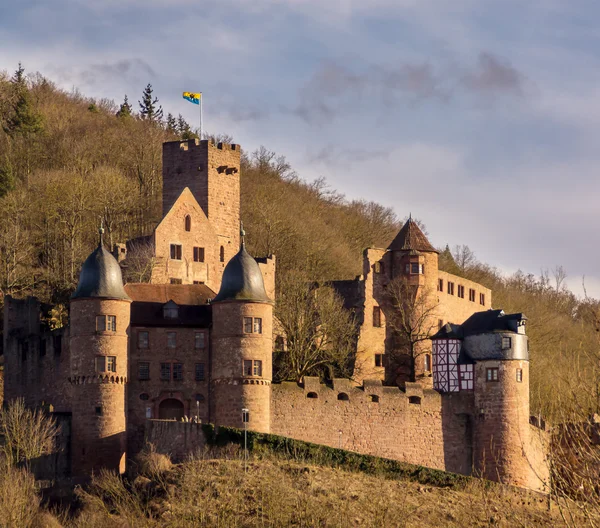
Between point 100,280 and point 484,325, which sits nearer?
point 100,280

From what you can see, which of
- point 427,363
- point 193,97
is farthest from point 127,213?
point 427,363

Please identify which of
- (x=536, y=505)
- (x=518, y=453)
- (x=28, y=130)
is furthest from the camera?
(x=28, y=130)

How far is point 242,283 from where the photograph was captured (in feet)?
195

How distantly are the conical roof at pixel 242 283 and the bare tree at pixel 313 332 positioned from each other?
6.71m

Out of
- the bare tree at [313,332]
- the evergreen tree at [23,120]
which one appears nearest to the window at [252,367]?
the bare tree at [313,332]

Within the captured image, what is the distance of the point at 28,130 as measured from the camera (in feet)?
324

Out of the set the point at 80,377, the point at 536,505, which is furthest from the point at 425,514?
the point at 80,377

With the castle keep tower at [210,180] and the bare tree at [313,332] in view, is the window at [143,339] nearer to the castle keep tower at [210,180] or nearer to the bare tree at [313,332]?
the bare tree at [313,332]

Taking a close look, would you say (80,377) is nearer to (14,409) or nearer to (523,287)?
(14,409)

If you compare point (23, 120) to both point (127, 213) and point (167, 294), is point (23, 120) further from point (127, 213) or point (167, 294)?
point (167, 294)

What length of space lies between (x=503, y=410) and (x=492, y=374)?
1672 millimetres

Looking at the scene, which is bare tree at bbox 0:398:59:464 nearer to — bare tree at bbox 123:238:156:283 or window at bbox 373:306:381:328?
bare tree at bbox 123:238:156:283

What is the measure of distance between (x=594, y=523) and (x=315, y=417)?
3264 centimetres

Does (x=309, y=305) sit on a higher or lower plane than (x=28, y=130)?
lower
